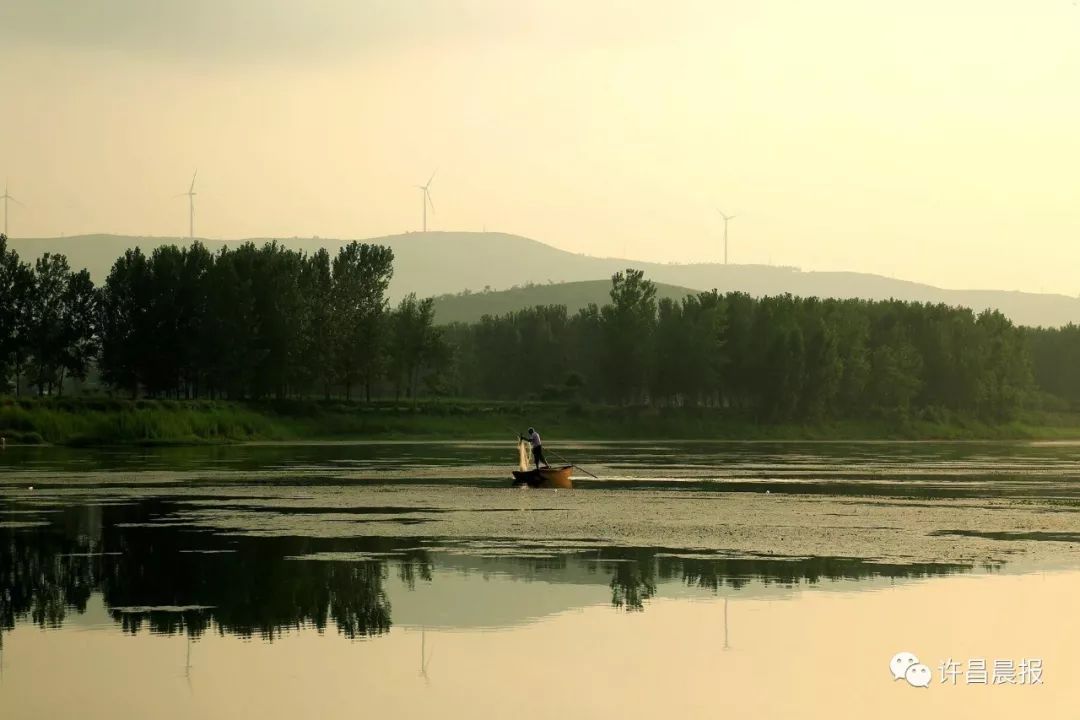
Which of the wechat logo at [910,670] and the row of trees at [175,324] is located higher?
the row of trees at [175,324]

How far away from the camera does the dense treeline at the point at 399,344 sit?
12406 cm

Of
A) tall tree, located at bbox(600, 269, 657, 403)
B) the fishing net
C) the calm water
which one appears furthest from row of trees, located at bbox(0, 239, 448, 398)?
the calm water

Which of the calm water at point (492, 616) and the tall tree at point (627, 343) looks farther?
the tall tree at point (627, 343)

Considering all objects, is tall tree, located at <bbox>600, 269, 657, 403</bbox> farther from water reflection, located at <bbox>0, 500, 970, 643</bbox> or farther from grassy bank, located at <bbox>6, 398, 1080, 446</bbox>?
water reflection, located at <bbox>0, 500, 970, 643</bbox>

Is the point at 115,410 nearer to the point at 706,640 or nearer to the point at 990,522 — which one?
the point at 990,522

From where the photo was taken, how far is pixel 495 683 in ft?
69.4

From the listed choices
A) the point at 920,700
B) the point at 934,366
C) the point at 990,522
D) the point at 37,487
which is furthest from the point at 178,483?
the point at 934,366

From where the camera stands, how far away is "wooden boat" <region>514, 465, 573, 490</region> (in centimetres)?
6272

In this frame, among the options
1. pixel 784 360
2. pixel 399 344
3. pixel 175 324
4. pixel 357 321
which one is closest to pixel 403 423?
pixel 357 321

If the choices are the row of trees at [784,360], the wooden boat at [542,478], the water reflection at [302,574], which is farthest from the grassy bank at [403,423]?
the water reflection at [302,574]

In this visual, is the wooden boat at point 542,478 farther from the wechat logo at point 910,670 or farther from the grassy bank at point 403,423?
the grassy bank at point 403,423

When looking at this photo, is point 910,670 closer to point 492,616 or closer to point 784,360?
point 492,616

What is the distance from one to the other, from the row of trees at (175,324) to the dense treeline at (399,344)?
16 centimetres

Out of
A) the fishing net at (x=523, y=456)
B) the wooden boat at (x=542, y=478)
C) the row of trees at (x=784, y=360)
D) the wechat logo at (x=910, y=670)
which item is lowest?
the wechat logo at (x=910, y=670)
